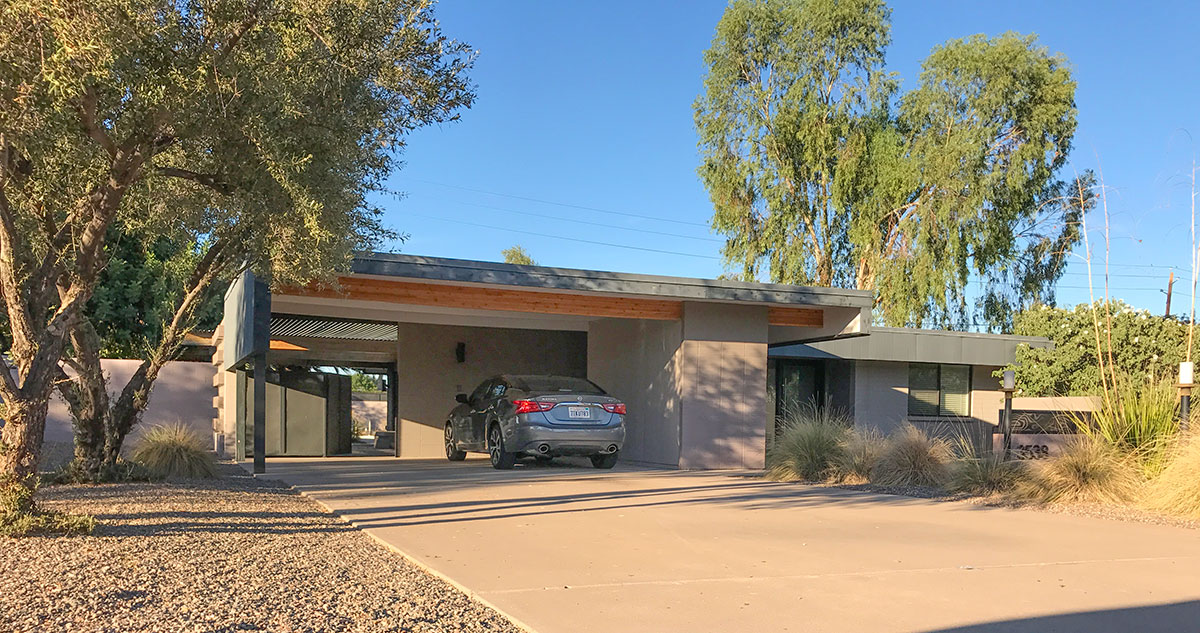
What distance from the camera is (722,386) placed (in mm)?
15906

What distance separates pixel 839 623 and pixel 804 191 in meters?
26.5

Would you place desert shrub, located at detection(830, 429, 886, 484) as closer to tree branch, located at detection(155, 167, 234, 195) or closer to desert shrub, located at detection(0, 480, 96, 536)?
tree branch, located at detection(155, 167, 234, 195)

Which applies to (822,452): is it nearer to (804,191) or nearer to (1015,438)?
(1015,438)

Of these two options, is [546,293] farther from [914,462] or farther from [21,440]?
[21,440]

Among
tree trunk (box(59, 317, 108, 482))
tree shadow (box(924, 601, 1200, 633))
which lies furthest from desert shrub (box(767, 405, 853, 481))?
tree trunk (box(59, 317, 108, 482))

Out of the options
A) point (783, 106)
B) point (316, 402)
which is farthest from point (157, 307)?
point (783, 106)

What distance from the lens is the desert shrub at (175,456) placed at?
11719 mm

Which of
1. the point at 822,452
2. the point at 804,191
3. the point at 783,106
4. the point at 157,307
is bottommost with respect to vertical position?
the point at 822,452

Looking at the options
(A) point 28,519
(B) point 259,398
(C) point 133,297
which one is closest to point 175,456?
(B) point 259,398

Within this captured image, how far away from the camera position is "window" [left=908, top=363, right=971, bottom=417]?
24.6 metres

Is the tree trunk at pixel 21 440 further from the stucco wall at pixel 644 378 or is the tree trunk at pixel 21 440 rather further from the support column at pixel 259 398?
the stucco wall at pixel 644 378

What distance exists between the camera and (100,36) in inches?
238

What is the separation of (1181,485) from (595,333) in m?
10.8

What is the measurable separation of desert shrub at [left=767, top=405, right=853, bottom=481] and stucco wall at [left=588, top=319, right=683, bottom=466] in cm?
205
